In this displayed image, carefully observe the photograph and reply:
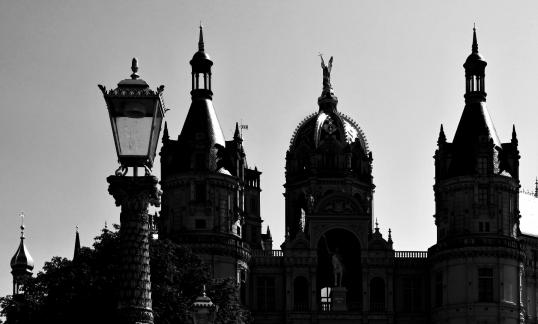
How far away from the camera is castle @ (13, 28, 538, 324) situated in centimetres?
12444

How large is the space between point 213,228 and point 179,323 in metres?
30.7

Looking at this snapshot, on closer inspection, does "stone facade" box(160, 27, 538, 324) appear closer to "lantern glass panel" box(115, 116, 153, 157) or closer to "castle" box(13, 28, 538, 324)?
"castle" box(13, 28, 538, 324)

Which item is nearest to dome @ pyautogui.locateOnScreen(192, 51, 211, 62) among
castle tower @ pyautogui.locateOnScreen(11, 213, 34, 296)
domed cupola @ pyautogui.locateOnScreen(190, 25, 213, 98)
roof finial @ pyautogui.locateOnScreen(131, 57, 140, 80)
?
domed cupola @ pyautogui.locateOnScreen(190, 25, 213, 98)

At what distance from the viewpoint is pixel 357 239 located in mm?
131000

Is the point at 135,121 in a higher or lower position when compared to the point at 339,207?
lower

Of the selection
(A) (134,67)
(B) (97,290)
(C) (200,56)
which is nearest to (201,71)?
(C) (200,56)

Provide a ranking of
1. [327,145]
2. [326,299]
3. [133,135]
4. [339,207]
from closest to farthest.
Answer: [133,135]
[339,207]
[326,299]
[327,145]

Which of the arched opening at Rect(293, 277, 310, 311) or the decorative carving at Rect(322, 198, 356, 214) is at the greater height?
the decorative carving at Rect(322, 198, 356, 214)

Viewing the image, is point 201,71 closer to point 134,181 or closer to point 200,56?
point 200,56

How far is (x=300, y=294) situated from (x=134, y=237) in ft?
333

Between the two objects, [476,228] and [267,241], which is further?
[267,241]

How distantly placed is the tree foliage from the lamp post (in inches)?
2224

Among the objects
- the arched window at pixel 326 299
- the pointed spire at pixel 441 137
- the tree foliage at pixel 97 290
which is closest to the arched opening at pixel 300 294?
the arched window at pixel 326 299

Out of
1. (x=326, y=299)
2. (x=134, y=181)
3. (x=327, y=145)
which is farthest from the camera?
(x=327, y=145)
